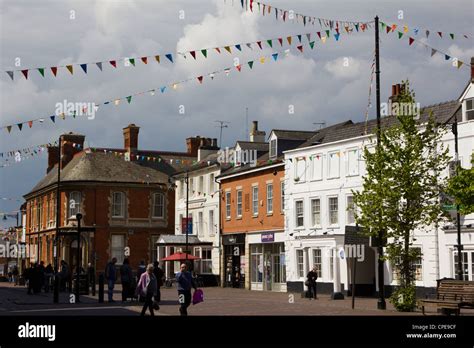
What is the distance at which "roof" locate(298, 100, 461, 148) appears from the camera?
40.8 m

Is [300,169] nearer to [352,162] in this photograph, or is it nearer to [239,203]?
[352,162]

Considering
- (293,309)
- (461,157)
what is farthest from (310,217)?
(293,309)

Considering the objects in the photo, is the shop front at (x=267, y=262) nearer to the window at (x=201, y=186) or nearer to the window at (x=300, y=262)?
the window at (x=300, y=262)

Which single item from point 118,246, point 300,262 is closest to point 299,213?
point 300,262

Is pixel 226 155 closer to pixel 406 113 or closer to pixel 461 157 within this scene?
pixel 461 157

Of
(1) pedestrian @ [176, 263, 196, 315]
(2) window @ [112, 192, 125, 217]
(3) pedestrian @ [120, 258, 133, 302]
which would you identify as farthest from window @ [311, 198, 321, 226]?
(2) window @ [112, 192, 125, 217]

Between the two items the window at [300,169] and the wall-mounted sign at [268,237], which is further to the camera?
the wall-mounted sign at [268,237]

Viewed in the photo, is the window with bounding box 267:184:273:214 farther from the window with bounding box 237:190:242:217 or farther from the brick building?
the brick building

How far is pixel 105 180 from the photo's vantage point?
73000 mm

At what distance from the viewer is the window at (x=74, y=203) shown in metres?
72.0

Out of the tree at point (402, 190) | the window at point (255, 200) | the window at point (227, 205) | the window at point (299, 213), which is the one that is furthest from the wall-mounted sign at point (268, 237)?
the tree at point (402, 190)

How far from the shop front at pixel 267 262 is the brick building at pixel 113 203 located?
1706 cm

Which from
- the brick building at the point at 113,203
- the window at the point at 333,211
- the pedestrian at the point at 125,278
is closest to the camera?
the pedestrian at the point at 125,278
